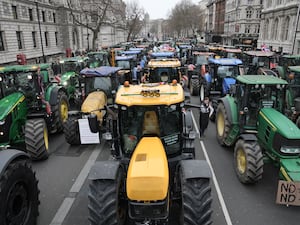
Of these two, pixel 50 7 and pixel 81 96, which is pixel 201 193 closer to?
pixel 81 96

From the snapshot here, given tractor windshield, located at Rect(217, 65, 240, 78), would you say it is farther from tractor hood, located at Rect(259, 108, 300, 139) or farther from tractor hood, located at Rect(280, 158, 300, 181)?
tractor hood, located at Rect(280, 158, 300, 181)

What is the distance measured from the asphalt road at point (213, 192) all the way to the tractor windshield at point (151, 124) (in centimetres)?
160

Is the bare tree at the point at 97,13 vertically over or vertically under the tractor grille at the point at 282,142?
over

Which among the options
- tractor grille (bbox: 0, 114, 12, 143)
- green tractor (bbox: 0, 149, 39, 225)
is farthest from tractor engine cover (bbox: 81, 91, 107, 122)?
green tractor (bbox: 0, 149, 39, 225)

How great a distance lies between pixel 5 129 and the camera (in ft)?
22.7

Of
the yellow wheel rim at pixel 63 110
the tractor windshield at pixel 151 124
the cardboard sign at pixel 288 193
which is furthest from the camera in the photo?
the yellow wheel rim at pixel 63 110

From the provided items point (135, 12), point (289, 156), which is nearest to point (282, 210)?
point (289, 156)

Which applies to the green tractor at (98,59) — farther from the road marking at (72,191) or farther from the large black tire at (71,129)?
the road marking at (72,191)

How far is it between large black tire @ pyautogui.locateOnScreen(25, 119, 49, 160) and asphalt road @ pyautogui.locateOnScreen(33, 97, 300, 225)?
1.30ft

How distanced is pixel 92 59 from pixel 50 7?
26.8 m

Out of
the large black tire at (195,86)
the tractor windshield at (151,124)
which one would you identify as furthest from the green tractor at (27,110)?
the large black tire at (195,86)

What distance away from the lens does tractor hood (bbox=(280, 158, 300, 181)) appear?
203 inches

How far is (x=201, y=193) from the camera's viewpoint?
391 centimetres

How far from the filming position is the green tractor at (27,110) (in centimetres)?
718
